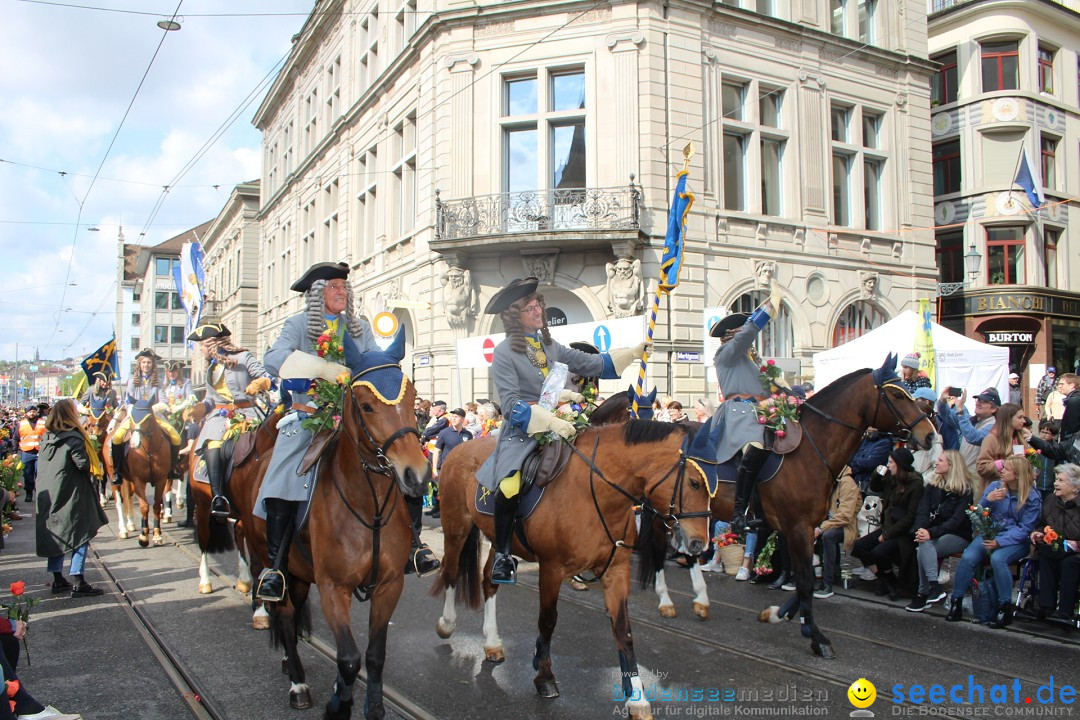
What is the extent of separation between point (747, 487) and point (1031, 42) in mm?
30119

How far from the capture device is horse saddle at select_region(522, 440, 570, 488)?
5.81 meters

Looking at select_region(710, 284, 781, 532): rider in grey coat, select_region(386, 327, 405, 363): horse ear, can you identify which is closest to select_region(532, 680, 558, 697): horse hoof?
select_region(386, 327, 405, 363): horse ear

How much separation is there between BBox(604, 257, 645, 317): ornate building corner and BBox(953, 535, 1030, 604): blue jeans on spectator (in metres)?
12.5

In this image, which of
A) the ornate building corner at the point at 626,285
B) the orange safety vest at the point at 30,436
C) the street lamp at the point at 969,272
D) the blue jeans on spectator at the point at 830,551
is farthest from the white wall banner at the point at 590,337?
the street lamp at the point at 969,272

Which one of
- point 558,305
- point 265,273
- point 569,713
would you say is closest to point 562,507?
point 569,713

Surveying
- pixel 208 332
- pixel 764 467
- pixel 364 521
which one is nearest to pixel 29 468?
pixel 208 332

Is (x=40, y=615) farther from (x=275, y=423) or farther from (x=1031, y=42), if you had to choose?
(x=1031, y=42)

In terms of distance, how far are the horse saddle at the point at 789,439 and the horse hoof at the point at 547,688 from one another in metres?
3.43

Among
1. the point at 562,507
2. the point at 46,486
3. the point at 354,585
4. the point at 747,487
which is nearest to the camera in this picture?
the point at 354,585

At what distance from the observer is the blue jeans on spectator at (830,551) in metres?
9.27

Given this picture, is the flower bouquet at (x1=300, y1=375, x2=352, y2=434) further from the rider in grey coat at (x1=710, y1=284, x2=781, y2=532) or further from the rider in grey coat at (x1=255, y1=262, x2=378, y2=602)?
the rider in grey coat at (x1=710, y1=284, x2=781, y2=532)

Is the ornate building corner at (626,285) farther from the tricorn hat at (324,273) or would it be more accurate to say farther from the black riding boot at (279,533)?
the black riding boot at (279,533)

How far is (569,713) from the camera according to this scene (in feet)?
17.1

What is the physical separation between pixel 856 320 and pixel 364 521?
22181mm
